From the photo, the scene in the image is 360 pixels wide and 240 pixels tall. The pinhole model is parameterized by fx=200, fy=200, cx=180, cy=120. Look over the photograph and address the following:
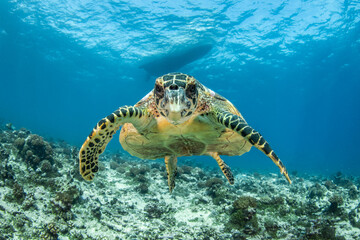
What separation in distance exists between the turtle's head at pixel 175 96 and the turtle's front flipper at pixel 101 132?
20.5 inches

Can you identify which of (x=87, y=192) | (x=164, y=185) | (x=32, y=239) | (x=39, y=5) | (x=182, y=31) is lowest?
(x=32, y=239)

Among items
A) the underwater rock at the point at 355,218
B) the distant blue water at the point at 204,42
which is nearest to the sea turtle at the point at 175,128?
the underwater rock at the point at 355,218

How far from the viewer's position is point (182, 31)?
23.4 meters

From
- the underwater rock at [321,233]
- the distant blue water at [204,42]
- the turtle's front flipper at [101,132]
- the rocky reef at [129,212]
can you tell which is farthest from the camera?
the distant blue water at [204,42]

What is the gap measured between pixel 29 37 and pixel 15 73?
32.3 metres

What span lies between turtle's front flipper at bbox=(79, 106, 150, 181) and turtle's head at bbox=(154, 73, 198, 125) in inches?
20.5

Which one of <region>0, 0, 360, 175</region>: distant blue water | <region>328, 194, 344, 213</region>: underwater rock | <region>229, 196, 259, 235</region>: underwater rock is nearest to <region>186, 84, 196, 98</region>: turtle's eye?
<region>229, 196, 259, 235</region>: underwater rock

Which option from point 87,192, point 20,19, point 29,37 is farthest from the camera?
point 29,37

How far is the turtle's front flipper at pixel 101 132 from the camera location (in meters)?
3.18

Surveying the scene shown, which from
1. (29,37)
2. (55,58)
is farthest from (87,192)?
(55,58)

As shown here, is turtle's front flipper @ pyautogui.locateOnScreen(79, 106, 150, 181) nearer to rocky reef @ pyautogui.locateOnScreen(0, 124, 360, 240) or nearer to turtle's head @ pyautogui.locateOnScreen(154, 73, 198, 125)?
turtle's head @ pyautogui.locateOnScreen(154, 73, 198, 125)

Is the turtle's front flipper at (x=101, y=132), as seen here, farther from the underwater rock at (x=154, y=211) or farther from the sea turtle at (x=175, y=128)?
the underwater rock at (x=154, y=211)

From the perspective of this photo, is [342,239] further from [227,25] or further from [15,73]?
[15,73]

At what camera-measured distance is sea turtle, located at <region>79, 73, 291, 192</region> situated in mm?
2877
